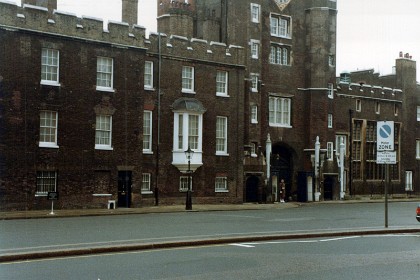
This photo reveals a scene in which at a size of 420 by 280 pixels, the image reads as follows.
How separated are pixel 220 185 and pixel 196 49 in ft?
31.1

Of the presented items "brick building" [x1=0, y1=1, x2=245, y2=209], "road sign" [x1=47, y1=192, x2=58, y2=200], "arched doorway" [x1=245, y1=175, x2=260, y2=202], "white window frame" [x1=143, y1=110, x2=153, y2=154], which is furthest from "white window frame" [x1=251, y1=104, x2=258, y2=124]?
"road sign" [x1=47, y1=192, x2=58, y2=200]

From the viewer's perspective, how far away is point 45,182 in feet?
124

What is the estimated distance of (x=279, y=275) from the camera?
13.2m

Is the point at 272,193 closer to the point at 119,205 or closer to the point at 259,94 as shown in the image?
the point at 259,94

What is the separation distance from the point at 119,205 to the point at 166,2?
17262 mm

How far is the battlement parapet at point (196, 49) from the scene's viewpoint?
146 feet

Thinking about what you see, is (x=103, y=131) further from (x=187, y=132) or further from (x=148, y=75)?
(x=187, y=132)

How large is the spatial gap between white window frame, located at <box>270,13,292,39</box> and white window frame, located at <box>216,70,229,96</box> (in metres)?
8.83

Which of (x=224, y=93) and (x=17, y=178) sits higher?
(x=224, y=93)

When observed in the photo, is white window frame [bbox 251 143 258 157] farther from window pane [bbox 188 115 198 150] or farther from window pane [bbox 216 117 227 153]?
window pane [bbox 188 115 198 150]

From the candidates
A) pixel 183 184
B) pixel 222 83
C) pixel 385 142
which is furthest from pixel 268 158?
pixel 385 142

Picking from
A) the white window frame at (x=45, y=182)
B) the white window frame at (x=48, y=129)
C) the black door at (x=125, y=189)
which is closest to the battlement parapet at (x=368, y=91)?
the black door at (x=125, y=189)

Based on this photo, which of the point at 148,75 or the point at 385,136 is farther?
the point at 148,75

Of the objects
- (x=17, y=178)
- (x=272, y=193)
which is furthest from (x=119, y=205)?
(x=272, y=193)
